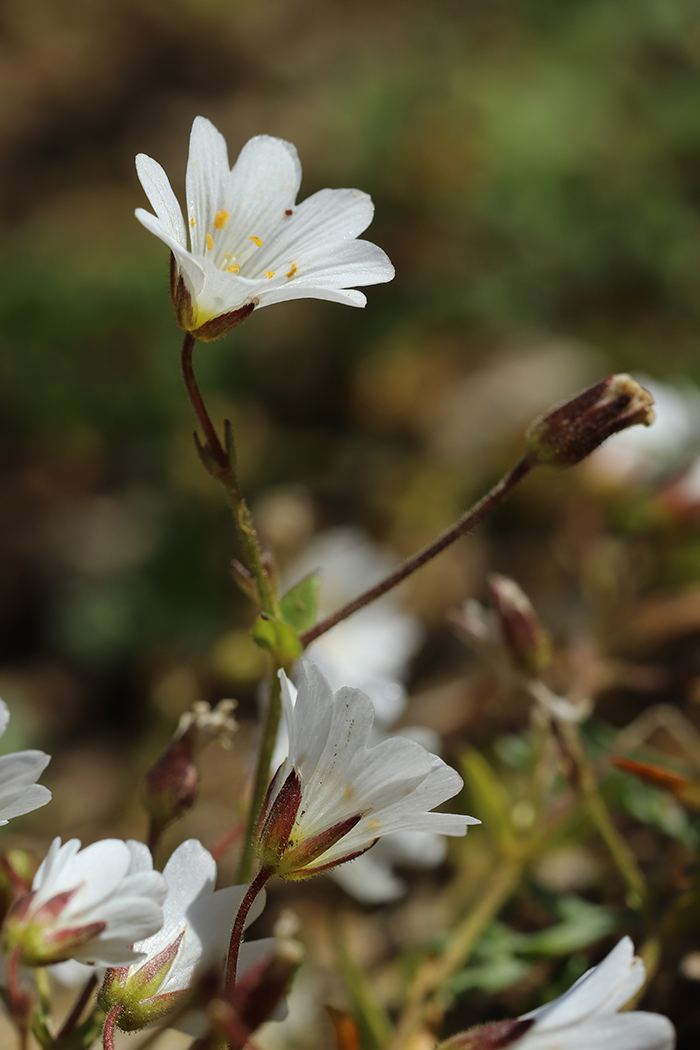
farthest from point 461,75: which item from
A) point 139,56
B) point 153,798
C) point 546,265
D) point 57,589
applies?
point 153,798

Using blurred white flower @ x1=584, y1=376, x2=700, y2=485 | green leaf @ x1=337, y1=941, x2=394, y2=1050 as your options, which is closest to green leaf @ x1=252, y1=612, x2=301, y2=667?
green leaf @ x1=337, y1=941, x2=394, y2=1050

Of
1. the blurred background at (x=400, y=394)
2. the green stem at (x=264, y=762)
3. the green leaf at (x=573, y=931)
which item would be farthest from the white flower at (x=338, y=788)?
the blurred background at (x=400, y=394)

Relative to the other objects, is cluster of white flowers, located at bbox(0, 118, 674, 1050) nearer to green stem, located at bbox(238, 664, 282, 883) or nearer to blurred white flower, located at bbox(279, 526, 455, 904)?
green stem, located at bbox(238, 664, 282, 883)

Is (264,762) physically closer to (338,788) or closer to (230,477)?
(338,788)

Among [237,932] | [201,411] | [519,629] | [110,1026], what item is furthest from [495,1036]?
[201,411]

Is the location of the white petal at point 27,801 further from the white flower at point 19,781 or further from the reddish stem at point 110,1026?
the reddish stem at point 110,1026

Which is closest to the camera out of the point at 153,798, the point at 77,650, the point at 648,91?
the point at 153,798

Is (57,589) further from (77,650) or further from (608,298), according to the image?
(608,298)
